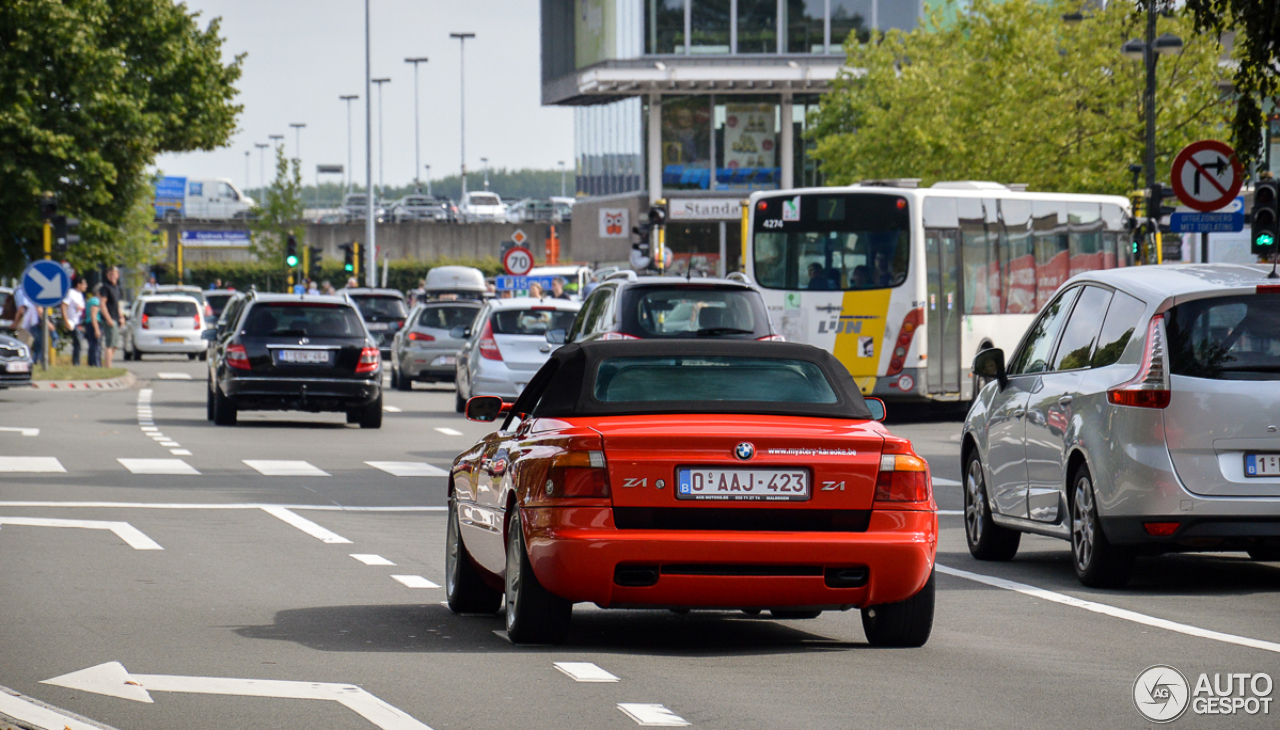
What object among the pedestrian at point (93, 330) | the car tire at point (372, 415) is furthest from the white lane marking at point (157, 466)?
the pedestrian at point (93, 330)

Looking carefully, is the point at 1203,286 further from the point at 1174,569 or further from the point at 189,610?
the point at 189,610

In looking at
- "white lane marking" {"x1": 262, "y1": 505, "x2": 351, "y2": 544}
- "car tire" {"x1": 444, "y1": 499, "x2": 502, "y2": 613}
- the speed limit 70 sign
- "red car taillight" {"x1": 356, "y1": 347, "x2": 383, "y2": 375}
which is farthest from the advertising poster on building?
"car tire" {"x1": 444, "y1": 499, "x2": 502, "y2": 613}

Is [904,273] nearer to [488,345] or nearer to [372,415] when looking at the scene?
[488,345]

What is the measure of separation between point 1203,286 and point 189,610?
520cm

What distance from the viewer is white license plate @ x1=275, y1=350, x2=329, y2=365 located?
2470 cm

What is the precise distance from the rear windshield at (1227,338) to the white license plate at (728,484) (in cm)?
336

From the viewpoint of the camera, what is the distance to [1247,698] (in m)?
7.18

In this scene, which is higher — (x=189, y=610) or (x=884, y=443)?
(x=884, y=443)

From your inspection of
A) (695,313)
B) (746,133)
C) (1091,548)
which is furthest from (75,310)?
(746,133)

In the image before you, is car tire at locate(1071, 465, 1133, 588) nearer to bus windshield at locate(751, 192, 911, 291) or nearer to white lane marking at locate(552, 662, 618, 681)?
white lane marking at locate(552, 662, 618, 681)

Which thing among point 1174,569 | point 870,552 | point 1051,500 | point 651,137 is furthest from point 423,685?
point 651,137

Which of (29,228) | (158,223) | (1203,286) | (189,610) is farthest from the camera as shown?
(158,223)

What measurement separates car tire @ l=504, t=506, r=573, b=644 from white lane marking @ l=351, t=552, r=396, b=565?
376cm

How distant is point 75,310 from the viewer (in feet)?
128
